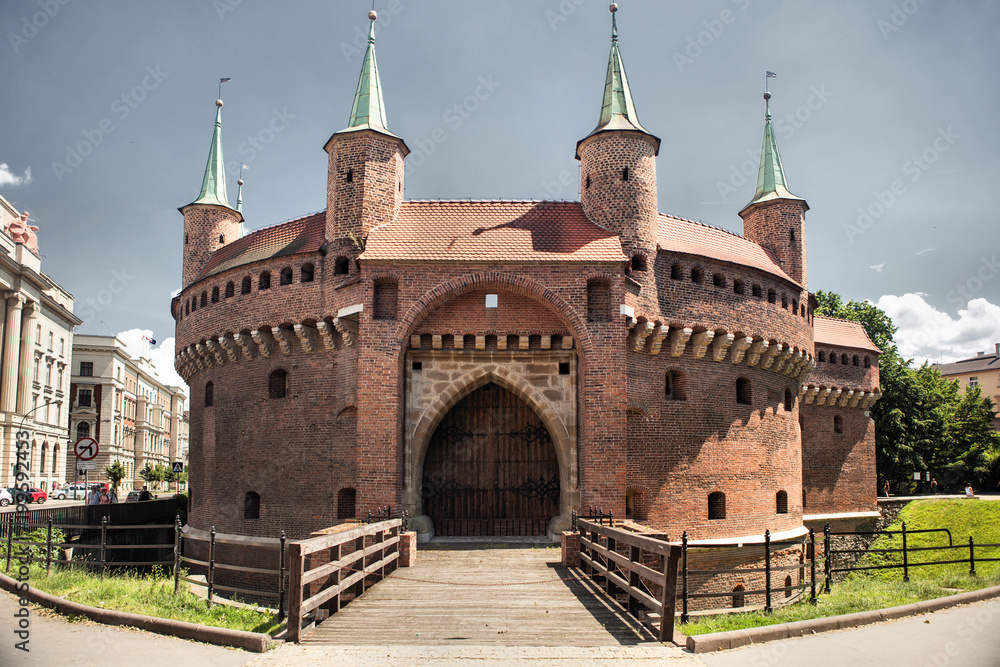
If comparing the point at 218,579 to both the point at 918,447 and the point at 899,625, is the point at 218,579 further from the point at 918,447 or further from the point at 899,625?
the point at 918,447

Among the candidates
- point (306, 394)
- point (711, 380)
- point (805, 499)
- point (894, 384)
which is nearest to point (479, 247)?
point (306, 394)

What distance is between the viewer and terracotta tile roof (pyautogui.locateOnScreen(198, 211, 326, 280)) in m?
22.4

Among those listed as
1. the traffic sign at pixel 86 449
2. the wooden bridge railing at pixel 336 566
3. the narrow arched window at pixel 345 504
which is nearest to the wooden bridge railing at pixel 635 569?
the wooden bridge railing at pixel 336 566

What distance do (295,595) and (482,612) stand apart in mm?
2999

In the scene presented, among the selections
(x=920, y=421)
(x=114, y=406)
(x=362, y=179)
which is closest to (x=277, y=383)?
(x=362, y=179)

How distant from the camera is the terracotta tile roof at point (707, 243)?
22583 millimetres

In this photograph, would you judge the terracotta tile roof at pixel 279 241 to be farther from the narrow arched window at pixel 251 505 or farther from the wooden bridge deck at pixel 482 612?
the wooden bridge deck at pixel 482 612

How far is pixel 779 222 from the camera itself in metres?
28.5

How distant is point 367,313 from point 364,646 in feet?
37.4

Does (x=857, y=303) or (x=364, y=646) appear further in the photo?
(x=857, y=303)

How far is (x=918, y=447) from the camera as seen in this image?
1727 inches

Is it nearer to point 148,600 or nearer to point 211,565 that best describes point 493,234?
point 211,565

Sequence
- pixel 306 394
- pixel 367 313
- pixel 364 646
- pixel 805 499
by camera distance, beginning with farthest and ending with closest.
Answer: pixel 805 499 < pixel 306 394 < pixel 367 313 < pixel 364 646

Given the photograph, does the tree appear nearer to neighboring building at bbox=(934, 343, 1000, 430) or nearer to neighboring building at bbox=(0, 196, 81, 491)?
neighboring building at bbox=(0, 196, 81, 491)
